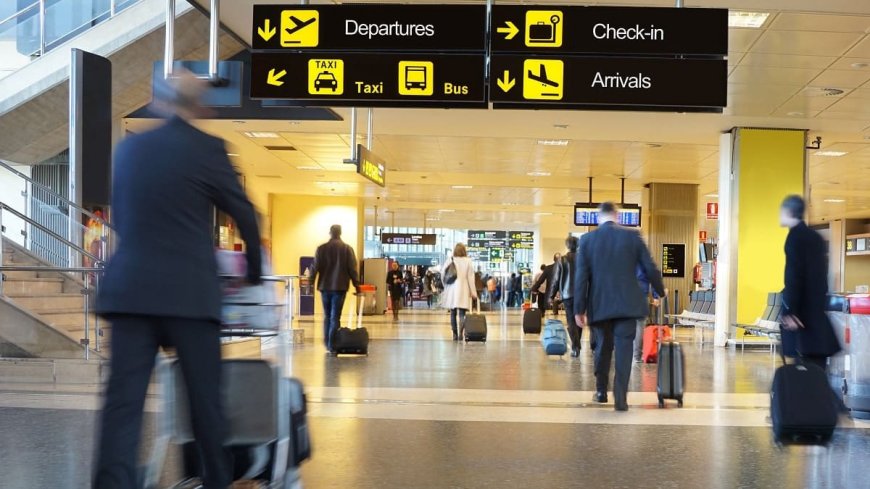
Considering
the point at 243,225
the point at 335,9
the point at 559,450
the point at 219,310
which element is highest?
the point at 335,9

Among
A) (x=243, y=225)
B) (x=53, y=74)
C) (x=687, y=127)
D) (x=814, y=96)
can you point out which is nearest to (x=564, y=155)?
(x=687, y=127)

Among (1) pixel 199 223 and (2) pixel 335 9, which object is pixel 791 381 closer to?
(1) pixel 199 223

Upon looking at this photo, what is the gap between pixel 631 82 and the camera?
730 cm

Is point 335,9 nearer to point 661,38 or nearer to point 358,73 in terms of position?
point 358,73

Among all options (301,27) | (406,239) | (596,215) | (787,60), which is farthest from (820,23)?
(406,239)

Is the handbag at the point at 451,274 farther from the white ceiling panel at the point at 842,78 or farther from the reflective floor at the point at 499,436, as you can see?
the white ceiling panel at the point at 842,78

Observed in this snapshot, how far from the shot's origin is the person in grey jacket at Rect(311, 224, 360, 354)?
11.6 metres

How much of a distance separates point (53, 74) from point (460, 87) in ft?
28.2

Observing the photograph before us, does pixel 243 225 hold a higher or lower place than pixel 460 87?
lower

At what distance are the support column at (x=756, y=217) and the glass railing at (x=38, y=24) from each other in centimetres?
1118

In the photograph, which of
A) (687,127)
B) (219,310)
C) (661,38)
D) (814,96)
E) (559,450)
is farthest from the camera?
(687,127)

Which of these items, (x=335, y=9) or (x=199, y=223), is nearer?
(x=199, y=223)

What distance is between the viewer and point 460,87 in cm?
752

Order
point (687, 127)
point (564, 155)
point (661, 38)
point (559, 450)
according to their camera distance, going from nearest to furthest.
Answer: point (559, 450), point (661, 38), point (687, 127), point (564, 155)
